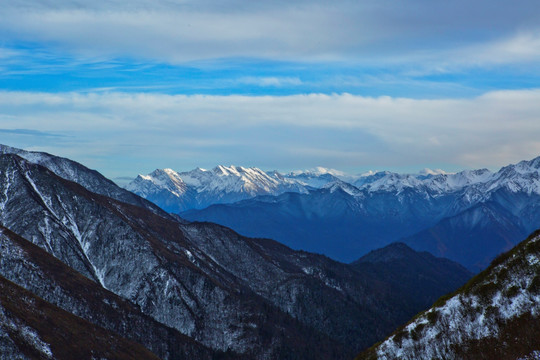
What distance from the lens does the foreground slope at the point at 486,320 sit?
329ft

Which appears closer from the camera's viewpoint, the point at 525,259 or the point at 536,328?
the point at 536,328

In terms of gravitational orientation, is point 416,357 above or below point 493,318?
below

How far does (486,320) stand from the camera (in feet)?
352

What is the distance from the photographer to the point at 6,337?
7790 inches

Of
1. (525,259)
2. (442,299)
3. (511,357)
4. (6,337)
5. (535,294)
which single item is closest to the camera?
(511,357)

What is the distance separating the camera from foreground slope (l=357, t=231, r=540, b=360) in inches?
3949

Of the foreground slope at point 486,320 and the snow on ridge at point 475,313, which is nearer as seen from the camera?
the foreground slope at point 486,320

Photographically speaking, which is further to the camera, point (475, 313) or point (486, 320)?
point (475, 313)

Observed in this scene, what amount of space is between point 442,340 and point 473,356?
7.93 metres

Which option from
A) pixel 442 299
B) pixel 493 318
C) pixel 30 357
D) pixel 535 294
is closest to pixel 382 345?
pixel 442 299

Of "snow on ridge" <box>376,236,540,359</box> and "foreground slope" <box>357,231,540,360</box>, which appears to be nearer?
"foreground slope" <box>357,231,540,360</box>

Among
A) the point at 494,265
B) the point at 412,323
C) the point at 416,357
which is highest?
the point at 494,265

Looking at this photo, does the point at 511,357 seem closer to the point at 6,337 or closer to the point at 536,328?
the point at 536,328

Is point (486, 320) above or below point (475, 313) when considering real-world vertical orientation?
below
